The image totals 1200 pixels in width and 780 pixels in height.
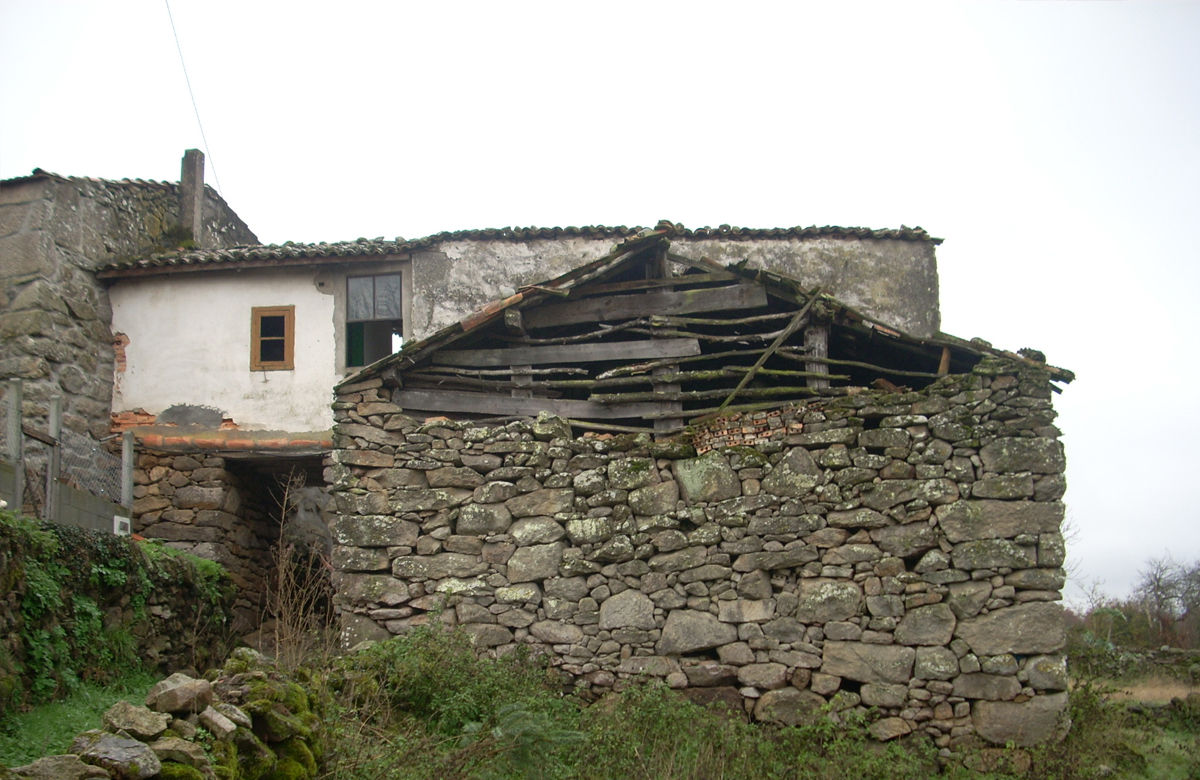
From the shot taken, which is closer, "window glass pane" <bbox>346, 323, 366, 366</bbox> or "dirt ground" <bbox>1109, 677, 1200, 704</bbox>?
"dirt ground" <bbox>1109, 677, 1200, 704</bbox>

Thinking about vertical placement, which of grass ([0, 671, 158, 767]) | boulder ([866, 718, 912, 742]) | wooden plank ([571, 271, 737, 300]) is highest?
wooden plank ([571, 271, 737, 300])

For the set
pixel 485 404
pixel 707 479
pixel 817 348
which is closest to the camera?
pixel 707 479

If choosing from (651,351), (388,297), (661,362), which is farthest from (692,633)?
(388,297)

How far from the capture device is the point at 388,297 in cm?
1498

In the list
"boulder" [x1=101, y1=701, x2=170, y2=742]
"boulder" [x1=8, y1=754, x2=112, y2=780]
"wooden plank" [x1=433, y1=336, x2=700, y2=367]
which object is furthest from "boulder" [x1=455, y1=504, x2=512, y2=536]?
"boulder" [x1=8, y1=754, x2=112, y2=780]

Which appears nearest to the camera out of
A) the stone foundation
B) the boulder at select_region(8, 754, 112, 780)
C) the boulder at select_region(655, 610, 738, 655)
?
the boulder at select_region(8, 754, 112, 780)

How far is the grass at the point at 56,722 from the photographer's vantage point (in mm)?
5340

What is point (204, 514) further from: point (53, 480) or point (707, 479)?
point (707, 479)

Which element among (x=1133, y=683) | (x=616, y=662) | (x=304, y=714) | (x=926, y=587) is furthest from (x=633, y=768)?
(x=1133, y=683)

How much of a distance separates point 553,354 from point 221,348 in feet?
22.6

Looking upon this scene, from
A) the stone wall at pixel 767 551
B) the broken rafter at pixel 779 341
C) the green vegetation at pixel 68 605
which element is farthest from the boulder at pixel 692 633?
the green vegetation at pixel 68 605

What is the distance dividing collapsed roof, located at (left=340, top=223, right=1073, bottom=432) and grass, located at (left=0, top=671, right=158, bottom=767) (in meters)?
3.61

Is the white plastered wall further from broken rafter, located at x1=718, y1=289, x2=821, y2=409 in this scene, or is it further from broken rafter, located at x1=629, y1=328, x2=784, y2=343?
broken rafter, located at x1=718, y1=289, x2=821, y2=409

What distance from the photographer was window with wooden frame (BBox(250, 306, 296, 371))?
1482 cm
